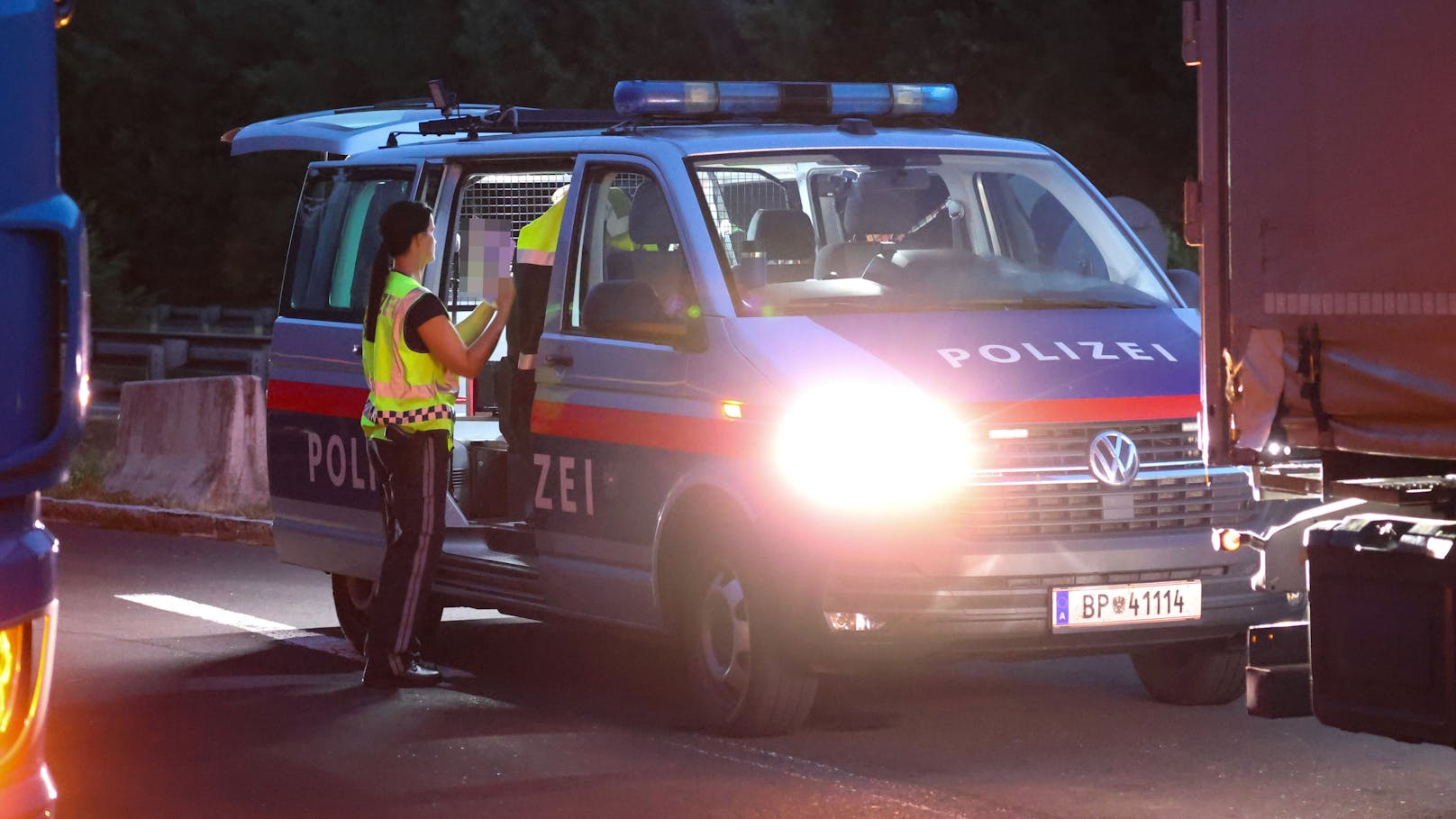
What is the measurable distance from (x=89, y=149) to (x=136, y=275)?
3.67 meters

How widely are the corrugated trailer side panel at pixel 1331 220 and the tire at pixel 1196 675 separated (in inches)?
108

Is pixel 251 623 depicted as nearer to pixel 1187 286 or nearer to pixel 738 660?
pixel 738 660

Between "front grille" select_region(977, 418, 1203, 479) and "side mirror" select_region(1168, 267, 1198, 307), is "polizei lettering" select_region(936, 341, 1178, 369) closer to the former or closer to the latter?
"front grille" select_region(977, 418, 1203, 479)

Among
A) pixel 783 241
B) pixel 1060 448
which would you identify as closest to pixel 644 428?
pixel 783 241

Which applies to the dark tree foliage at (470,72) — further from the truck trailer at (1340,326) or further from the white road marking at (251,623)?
the truck trailer at (1340,326)

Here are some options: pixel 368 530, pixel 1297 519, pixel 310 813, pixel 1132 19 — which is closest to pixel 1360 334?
pixel 1297 519

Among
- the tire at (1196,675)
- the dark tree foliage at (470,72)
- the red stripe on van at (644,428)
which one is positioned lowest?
the tire at (1196,675)

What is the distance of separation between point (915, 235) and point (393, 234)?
1953 mm

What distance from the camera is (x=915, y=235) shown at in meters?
9.77

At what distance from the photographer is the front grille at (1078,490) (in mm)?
8336

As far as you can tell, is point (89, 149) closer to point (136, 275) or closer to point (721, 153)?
point (136, 275)

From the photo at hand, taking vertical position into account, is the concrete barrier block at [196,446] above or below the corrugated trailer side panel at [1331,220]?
below

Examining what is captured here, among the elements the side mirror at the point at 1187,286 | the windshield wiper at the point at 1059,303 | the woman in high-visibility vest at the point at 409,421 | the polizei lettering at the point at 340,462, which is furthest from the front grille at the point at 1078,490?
the polizei lettering at the point at 340,462

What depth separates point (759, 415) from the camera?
337 inches
